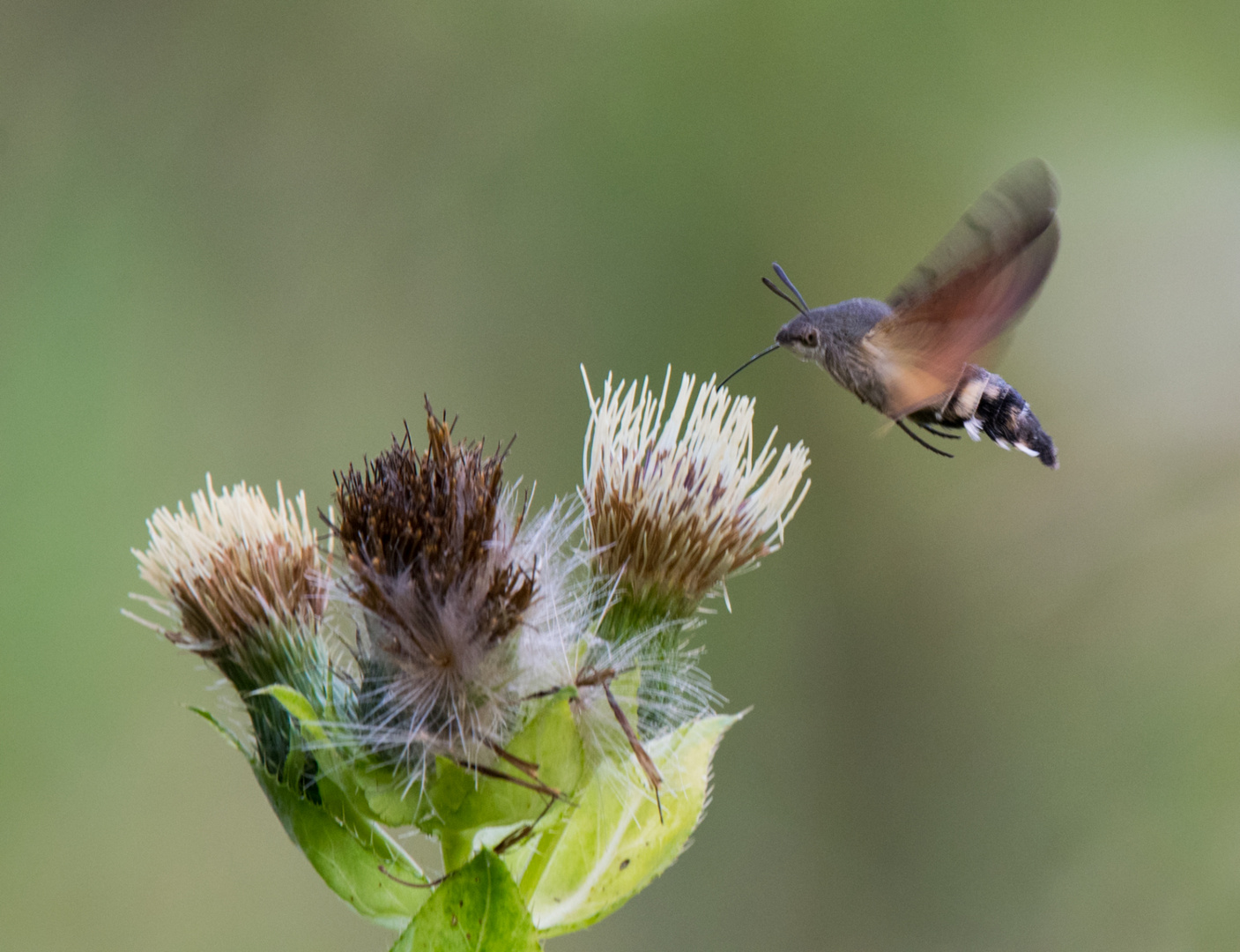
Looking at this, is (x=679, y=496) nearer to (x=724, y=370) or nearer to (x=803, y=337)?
(x=803, y=337)

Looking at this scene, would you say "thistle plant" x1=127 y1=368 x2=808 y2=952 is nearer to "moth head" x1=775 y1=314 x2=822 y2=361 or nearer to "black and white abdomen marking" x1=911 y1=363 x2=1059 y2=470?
"moth head" x1=775 y1=314 x2=822 y2=361

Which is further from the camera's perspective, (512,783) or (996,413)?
(996,413)

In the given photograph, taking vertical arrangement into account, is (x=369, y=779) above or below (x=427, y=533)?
below

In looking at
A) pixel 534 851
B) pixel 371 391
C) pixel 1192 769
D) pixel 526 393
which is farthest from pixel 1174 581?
pixel 534 851

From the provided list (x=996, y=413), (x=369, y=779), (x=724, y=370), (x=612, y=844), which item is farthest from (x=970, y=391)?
(x=724, y=370)

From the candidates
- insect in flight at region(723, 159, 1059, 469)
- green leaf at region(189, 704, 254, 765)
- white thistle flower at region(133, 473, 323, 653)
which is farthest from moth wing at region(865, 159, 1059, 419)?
green leaf at region(189, 704, 254, 765)

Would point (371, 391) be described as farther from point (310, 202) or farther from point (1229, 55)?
point (1229, 55)

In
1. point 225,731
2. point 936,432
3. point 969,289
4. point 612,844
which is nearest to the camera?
point 225,731
